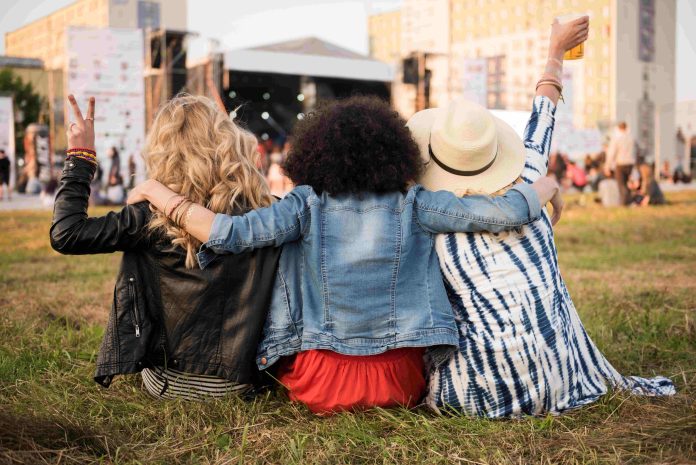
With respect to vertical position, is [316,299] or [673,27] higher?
[673,27]

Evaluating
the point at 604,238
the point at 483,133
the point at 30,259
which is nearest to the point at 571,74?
the point at 604,238

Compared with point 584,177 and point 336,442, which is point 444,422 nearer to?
point 336,442

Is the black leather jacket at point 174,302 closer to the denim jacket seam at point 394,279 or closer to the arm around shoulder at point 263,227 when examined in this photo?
the arm around shoulder at point 263,227

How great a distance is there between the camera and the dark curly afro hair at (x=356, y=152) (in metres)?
2.10

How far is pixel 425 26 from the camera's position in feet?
102

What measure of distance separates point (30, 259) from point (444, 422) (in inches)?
227

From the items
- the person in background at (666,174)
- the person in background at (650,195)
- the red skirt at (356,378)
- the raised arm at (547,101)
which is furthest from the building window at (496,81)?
the red skirt at (356,378)

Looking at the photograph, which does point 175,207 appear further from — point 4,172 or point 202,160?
point 4,172

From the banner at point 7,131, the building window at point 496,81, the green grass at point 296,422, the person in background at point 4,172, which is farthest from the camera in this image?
the building window at point 496,81

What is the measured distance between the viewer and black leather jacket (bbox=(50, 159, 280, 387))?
2.24 metres

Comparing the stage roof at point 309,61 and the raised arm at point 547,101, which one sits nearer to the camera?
the raised arm at point 547,101

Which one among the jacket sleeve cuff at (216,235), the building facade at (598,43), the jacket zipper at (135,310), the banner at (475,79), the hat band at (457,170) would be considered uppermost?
the building facade at (598,43)

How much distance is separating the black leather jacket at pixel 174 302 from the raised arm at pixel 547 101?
886 millimetres

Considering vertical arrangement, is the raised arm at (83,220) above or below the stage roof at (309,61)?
below
